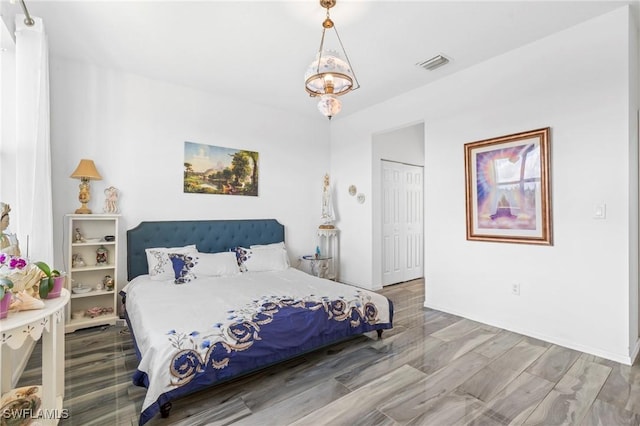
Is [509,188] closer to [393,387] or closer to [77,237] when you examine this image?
[393,387]

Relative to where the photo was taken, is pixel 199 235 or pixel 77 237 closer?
pixel 77 237

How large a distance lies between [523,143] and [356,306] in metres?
2.29

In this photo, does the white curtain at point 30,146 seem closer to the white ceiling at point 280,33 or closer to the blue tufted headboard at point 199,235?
the white ceiling at point 280,33

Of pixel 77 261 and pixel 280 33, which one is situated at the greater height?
pixel 280 33

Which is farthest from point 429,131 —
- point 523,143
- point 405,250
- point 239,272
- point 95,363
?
point 95,363

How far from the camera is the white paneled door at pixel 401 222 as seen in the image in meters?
5.12

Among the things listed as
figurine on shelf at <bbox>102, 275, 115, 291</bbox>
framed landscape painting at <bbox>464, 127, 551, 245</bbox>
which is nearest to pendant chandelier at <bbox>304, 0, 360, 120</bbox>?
framed landscape painting at <bbox>464, 127, 551, 245</bbox>

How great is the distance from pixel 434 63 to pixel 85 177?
3887 mm

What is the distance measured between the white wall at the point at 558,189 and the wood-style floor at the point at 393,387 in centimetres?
37

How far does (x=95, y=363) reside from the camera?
2514 millimetres

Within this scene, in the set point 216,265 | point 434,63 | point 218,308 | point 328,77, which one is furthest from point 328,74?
point 216,265

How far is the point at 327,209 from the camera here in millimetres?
5156

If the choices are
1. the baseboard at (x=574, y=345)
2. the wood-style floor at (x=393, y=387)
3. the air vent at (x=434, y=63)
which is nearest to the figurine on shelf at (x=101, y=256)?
the wood-style floor at (x=393, y=387)

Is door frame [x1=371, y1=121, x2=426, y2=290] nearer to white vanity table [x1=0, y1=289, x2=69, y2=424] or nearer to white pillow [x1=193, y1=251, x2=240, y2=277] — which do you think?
white pillow [x1=193, y1=251, x2=240, y2=277]
